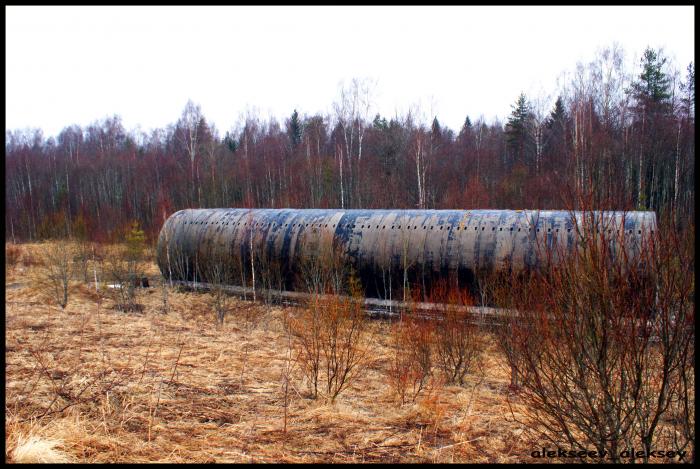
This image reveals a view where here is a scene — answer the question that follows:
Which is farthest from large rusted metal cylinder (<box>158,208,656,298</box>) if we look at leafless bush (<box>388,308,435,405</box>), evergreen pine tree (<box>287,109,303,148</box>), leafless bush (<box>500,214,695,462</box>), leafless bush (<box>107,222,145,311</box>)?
evergreen pine tree (<box>287,109,303,148</box>)

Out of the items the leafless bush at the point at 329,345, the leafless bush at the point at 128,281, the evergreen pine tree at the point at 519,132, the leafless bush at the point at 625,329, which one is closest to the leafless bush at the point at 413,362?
the leafless bush at the point at 329,345

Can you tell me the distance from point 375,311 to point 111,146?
5343 centimetres

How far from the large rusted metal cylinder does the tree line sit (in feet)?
17.7

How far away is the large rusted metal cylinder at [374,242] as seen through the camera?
10.8 meters

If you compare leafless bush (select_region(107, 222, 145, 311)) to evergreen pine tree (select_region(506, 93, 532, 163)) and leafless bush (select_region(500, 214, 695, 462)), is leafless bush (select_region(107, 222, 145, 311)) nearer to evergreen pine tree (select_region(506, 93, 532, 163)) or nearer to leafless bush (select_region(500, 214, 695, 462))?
leafless bush (select_region(500, 214, 695, 462))

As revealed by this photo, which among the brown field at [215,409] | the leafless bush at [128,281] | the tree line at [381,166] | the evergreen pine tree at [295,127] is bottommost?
the brown field at [215,409]

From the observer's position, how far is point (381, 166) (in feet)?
112

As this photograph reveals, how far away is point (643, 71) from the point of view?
96.6 feet

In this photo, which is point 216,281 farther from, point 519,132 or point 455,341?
point 519,132

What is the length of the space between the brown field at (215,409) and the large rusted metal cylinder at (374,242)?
86.6 inches

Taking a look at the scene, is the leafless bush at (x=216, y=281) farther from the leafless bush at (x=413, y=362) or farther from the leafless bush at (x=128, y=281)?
the leafless bush at (x=413, y=362)

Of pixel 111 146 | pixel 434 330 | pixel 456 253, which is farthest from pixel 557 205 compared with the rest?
pixel 111 146

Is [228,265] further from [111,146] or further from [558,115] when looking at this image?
[111,146]

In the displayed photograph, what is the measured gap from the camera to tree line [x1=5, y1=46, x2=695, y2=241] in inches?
1027
